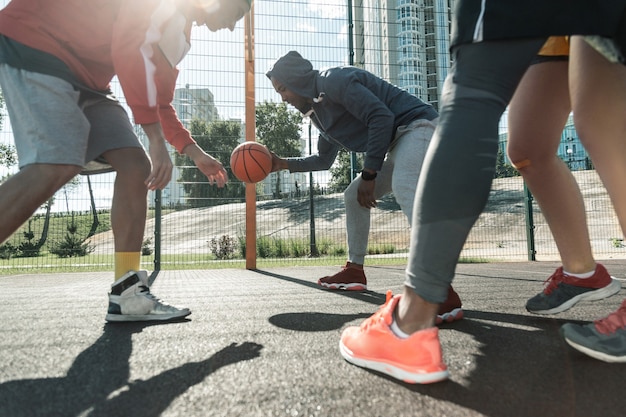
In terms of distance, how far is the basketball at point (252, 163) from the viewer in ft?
10.7

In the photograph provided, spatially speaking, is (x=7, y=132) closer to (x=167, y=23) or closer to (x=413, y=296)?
(x=167, y=23)

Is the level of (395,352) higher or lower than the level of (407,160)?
lower

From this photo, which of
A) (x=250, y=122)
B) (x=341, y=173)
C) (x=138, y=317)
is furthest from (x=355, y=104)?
(x=341, y=173)

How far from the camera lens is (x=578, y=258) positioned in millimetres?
1595

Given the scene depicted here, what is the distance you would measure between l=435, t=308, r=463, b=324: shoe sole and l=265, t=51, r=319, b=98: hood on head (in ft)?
5.24

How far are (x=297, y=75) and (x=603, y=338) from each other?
2155mm

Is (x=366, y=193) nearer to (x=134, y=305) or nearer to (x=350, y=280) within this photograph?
(x=350, y=280)

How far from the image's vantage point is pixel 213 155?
20.7 feet

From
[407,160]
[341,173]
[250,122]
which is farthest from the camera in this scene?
[341,173]

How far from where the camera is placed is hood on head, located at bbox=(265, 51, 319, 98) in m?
2.65

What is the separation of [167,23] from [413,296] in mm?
1346

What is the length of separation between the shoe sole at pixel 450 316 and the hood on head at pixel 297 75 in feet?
5.24

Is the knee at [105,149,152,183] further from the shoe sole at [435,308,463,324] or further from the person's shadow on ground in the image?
the shoe sole at [435,308,463,324]

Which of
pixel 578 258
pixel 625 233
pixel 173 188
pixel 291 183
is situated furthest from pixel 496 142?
pixel 291 183
